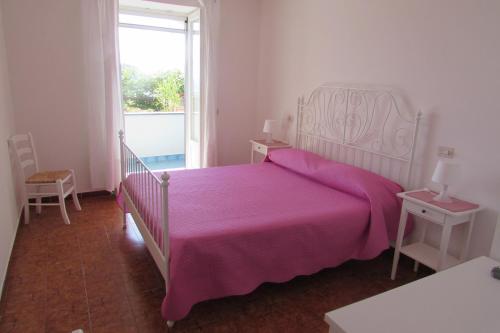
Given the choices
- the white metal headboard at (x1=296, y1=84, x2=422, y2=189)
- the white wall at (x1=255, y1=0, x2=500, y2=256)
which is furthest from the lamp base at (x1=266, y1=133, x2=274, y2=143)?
the white wall at (x1=255, y1=0, x2=500, y2=256)

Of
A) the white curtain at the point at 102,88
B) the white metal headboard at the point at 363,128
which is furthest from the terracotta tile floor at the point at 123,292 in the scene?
the white curtain at the point at 102,88

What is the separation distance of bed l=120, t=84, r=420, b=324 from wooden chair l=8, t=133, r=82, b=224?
67 centimetres

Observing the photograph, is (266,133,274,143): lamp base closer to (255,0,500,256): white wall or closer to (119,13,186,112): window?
(255,0,500,256): white wall

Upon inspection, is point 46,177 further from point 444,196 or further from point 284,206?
point 444,196

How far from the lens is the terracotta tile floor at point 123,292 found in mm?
2123

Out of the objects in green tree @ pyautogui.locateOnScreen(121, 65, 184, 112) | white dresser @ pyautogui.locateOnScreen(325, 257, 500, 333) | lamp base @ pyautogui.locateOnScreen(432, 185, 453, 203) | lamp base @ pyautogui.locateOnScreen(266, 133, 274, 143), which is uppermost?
green tree @ pyautogui.locateOnScreen(121, 65, 184, 112)

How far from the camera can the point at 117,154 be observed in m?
4.11

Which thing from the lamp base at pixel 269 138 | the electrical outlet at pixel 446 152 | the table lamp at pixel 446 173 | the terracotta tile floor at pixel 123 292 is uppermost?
the electrical outlet at pixel 446 152

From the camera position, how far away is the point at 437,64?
2.55 meters

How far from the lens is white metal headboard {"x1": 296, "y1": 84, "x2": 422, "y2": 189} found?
9.36 feet

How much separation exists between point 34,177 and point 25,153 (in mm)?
395

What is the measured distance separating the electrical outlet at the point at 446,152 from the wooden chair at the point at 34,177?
3.40 m

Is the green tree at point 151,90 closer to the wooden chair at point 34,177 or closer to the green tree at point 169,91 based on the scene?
the green tree at point 169,91

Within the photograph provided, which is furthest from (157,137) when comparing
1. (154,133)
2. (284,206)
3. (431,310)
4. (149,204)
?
(431,310)
